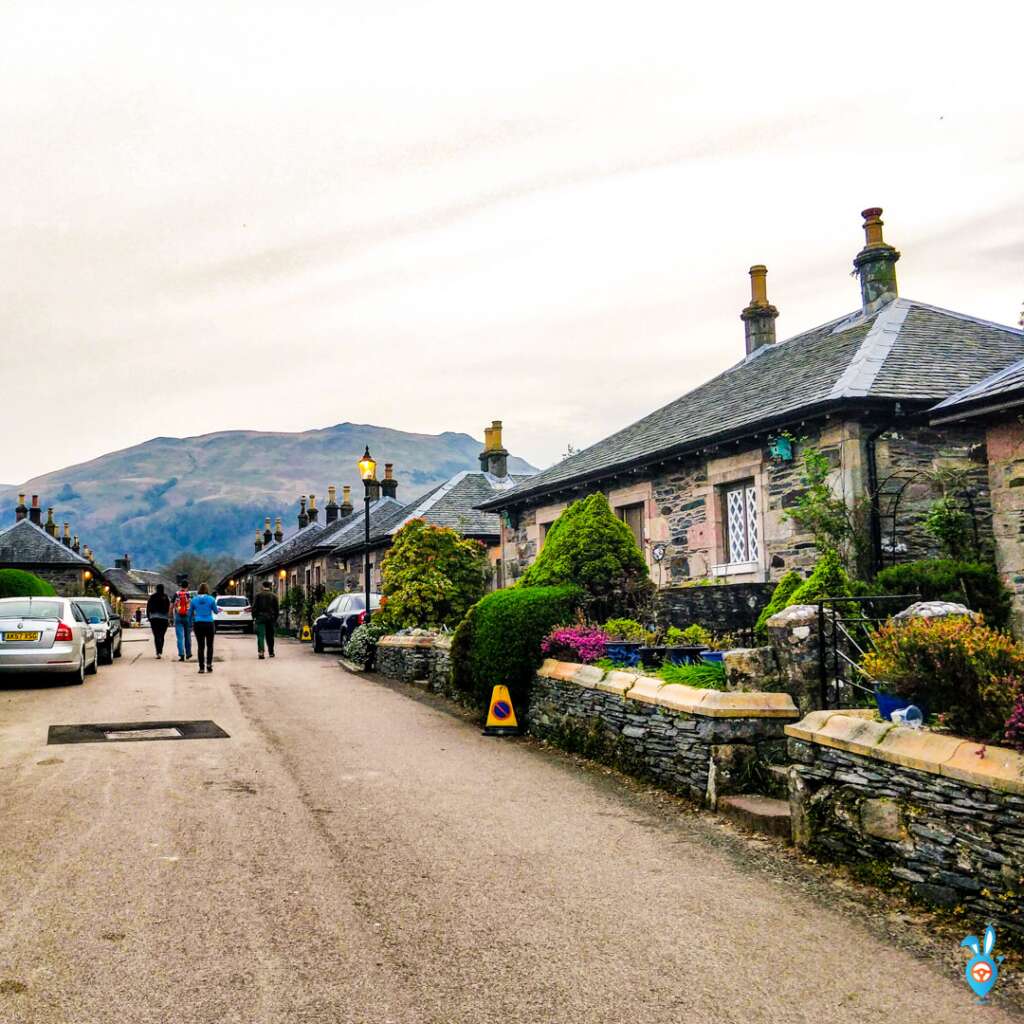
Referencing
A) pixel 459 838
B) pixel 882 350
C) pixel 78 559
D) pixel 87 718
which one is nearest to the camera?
pixel 459 838

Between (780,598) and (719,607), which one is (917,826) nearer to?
(780,598)

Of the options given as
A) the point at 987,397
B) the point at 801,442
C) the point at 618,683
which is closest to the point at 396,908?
the point at 618,683

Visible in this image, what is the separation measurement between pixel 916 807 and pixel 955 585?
21.0ft

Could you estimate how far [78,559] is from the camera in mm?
50938

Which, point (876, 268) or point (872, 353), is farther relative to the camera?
point (876, 268)

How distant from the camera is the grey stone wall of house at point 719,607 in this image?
11531 mm

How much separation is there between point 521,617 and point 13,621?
909 centimetres

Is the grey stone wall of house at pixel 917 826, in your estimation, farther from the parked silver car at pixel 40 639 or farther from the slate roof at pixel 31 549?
the slate roof at pixel 31 549

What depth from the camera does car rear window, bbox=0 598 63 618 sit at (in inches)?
621

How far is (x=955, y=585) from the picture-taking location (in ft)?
36.2

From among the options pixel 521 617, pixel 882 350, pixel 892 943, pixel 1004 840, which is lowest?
pixel 892 943

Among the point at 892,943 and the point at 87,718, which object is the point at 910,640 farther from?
the point at 87,718

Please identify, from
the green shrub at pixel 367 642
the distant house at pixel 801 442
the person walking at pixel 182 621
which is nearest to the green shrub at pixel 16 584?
the person walking at pixel 182 621

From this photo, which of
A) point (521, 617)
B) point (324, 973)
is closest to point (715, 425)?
point (521, 617)
